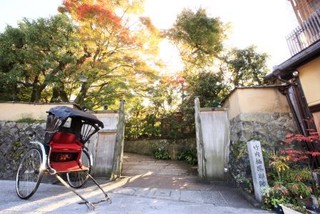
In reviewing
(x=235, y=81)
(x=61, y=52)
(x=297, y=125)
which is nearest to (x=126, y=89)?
(x=61, y=52)

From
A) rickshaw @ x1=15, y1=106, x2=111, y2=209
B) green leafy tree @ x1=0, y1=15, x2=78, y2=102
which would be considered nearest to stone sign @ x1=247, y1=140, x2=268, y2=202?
rickshaw @ x1=15, y1=106, x2=111, y2=209

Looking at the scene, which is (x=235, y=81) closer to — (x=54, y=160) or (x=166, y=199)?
(x=166, y=199)

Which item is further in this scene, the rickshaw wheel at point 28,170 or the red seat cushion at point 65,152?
the red seat cushion at point 65,152

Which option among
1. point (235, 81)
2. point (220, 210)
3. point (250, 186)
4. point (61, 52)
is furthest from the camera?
point (235, 81)

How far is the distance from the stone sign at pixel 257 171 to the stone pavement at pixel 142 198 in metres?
0.37

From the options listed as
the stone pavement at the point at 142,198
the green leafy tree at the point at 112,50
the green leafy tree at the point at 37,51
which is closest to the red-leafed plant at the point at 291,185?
the stone pavement at the point at 142,198

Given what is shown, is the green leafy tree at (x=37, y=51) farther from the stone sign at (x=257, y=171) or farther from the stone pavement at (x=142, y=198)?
the stone sign at (x=257, y=171)

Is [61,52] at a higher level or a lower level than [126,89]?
higher

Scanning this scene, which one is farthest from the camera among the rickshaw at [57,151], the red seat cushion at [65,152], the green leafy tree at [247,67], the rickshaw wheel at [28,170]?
the green leafy tree at [247,67]

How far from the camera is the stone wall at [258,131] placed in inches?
227

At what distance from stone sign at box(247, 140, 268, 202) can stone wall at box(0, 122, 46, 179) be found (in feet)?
20.8

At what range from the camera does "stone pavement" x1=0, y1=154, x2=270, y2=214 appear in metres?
3.82

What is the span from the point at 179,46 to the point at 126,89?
6.12 metres

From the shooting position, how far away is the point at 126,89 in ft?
31.0
